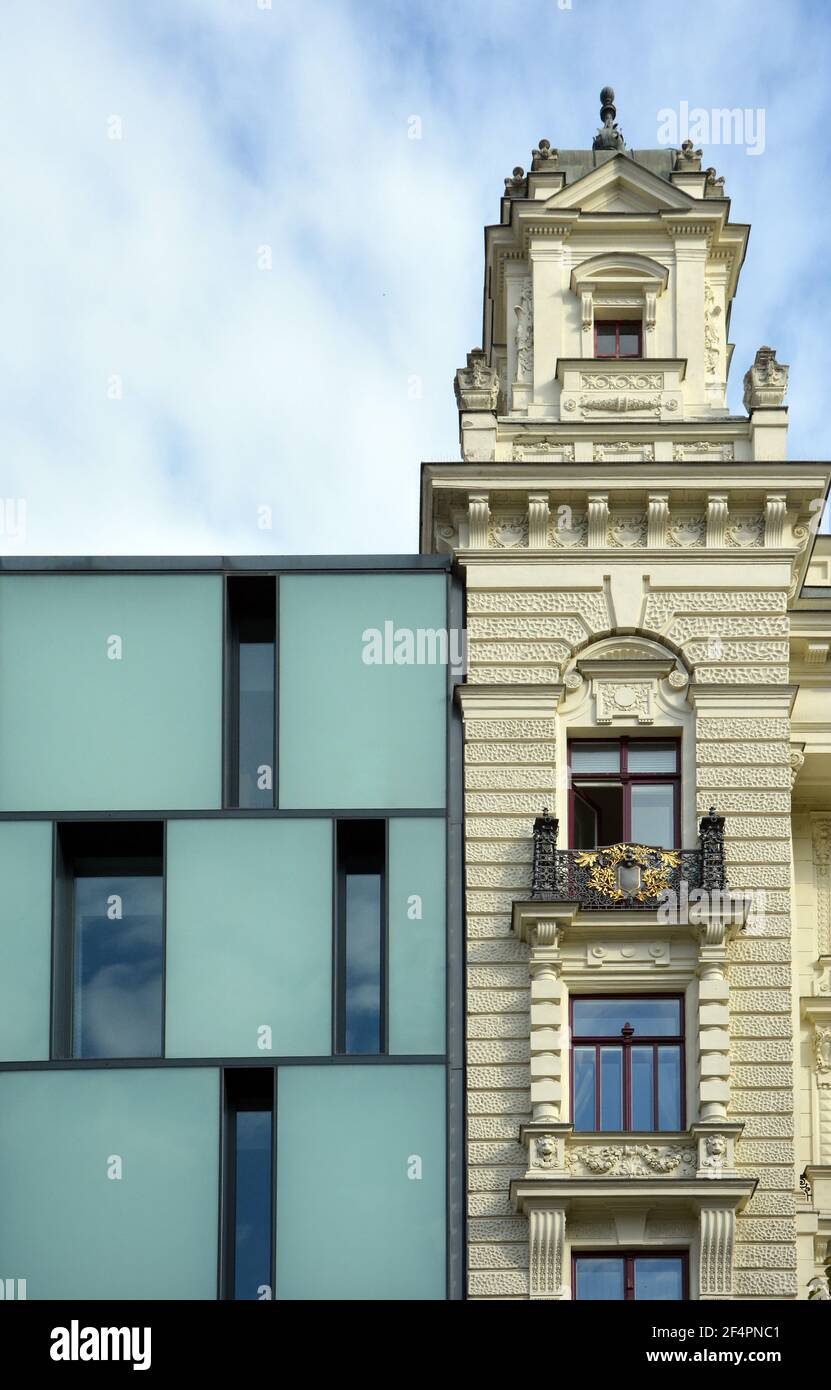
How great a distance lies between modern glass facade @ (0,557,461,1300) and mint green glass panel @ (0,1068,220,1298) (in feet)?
0.12

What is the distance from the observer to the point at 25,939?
37.2 metres

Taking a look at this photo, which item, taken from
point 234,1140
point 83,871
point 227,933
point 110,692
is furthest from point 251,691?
point 234,1140

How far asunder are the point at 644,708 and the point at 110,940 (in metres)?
8.14

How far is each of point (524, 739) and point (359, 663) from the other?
8.57 ft

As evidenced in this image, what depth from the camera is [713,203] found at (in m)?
41.2

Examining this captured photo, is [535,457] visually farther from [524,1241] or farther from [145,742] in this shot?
[524,1241]

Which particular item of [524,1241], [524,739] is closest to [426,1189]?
[524,1241]

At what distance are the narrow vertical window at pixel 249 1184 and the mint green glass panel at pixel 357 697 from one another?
396 cm

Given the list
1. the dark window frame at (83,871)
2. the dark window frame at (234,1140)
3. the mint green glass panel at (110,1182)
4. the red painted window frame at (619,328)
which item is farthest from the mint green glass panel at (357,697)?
the red painted window frame at (619,328)

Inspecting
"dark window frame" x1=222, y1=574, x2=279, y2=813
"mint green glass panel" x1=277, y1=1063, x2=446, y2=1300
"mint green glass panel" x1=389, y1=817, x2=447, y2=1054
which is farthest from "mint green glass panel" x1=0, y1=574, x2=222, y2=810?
"mint green glass panel" x1=277, y1=1063, x2=446, y2=1300

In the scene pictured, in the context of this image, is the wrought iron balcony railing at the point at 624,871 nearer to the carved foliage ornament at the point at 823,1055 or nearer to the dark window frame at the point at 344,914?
the dark window frame at the point at 344,914

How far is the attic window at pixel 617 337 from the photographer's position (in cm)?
Answer: 4088

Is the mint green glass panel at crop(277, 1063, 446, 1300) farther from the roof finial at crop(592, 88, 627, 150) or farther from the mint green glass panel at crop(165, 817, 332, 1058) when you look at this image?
the roof finial at crop(592, 88, 627, 150)

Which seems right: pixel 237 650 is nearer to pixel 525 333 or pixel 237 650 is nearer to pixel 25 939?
pixel 25 939
